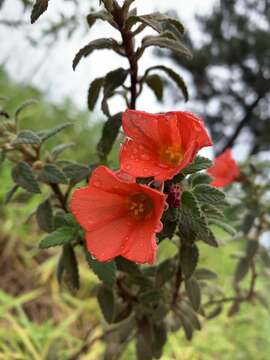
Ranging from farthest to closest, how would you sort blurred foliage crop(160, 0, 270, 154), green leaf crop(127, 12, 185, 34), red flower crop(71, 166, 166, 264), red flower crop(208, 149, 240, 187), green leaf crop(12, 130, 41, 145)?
blurred foliage crop(160, 0, 270, 154), red flower crop(208, 149, 240, 187), green leaf crop(12, 130, 41, 145), green leaf crop(127, 12, 185, 34), red flower crop(71, 166, 166, 264)

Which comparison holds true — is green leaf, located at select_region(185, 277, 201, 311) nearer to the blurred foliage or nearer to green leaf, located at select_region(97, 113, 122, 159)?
green leaf, located at select_region(97, 113, 122, 159)

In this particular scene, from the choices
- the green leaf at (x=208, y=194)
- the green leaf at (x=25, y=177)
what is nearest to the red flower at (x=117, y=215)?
the green leaf at (x=208, y=194)

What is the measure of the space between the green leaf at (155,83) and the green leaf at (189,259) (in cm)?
26

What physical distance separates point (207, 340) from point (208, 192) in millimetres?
1392

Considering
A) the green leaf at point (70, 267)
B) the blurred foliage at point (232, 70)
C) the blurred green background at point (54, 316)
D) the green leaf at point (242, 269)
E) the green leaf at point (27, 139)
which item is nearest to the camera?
the green leaf at point (27, 139)

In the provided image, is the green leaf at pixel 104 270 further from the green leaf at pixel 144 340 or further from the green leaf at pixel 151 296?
the green leaf at pixel 144 340

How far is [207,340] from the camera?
2.13 metres

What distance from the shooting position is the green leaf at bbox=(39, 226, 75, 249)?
3.00 feet

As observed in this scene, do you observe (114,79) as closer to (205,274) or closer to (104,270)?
(104,270)

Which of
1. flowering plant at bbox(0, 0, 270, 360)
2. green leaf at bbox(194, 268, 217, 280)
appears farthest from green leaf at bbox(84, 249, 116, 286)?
green leaf at bbox(194, 268, 217, 280)

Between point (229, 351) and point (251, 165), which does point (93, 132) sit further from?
point (251, 165)

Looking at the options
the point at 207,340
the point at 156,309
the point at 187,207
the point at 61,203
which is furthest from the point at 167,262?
the point at 207,340

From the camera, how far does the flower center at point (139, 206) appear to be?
76 centimetres

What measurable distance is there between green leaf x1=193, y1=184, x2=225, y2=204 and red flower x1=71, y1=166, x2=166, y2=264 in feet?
0.34
